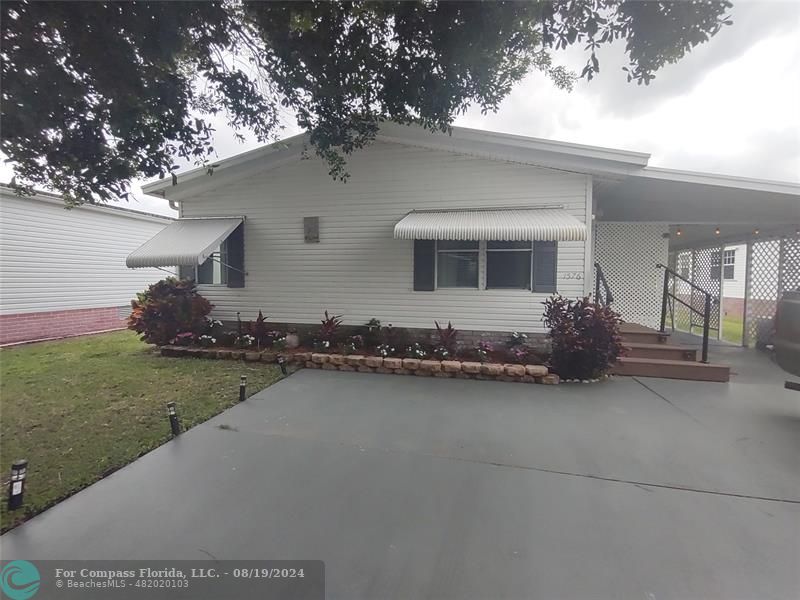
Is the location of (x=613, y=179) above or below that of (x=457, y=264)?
above

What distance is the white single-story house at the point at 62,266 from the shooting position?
8555 millimetres

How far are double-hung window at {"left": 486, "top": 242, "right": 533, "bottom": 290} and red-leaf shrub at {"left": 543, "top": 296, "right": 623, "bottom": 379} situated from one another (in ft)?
3.38

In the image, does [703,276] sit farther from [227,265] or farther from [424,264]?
[227,265]

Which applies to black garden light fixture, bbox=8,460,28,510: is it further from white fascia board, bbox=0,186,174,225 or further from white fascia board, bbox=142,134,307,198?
white fascia board, bbox=0,186,174,225

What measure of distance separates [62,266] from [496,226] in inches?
471

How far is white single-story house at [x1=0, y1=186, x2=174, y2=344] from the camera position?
8555 mm

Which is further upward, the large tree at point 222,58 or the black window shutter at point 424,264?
the large tree at point 222,58

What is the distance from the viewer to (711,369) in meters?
5.72

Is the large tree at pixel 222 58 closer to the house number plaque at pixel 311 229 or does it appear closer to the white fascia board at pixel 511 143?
the white fascia board at pixel 511 143

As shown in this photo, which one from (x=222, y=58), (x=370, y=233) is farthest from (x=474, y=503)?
(x=370, y=233)

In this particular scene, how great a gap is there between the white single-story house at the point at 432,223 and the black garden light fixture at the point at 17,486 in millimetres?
4612

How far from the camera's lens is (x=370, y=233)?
7.46 m

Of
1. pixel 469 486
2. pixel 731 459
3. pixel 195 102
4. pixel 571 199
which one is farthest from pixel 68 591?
pixel 571 199

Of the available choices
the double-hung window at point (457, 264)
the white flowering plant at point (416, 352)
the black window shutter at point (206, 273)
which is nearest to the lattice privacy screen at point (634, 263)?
the double-hung window at point (457, 264)
